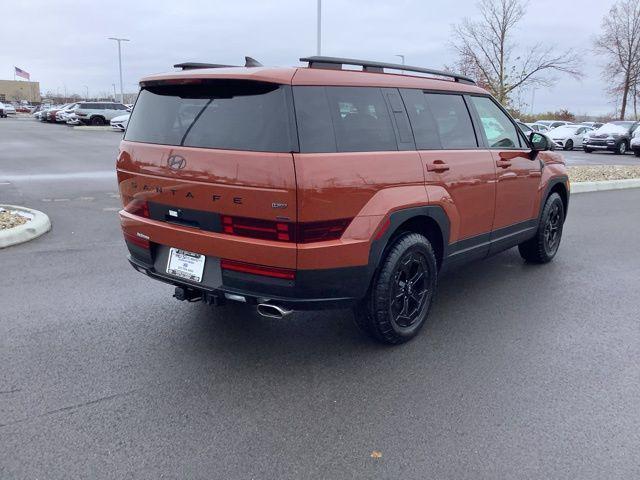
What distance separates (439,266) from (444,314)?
0.53 meters

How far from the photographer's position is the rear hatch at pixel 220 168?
10.2ft

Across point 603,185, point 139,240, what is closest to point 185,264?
point 139,240

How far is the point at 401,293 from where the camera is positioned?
390 centimetres

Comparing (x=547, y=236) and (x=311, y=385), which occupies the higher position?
(x=547, y=236)

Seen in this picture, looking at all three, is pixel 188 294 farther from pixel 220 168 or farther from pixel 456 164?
pixel 456 164

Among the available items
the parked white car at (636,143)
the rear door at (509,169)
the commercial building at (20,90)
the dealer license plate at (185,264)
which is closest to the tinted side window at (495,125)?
the rear door at (509,169)

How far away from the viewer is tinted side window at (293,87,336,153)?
3.15 m

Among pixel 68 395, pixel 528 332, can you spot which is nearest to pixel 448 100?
pixel 528 332

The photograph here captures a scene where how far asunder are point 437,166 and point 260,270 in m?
1.58

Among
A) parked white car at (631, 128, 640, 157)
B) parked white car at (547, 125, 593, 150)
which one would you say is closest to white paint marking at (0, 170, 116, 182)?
parked white car at (631, 128, 640, 157)

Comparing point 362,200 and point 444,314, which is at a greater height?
point 362,200

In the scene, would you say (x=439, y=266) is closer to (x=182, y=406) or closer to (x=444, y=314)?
(x=444, y=314)

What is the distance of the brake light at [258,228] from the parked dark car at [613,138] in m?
27.0

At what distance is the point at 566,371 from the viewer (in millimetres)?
3621
